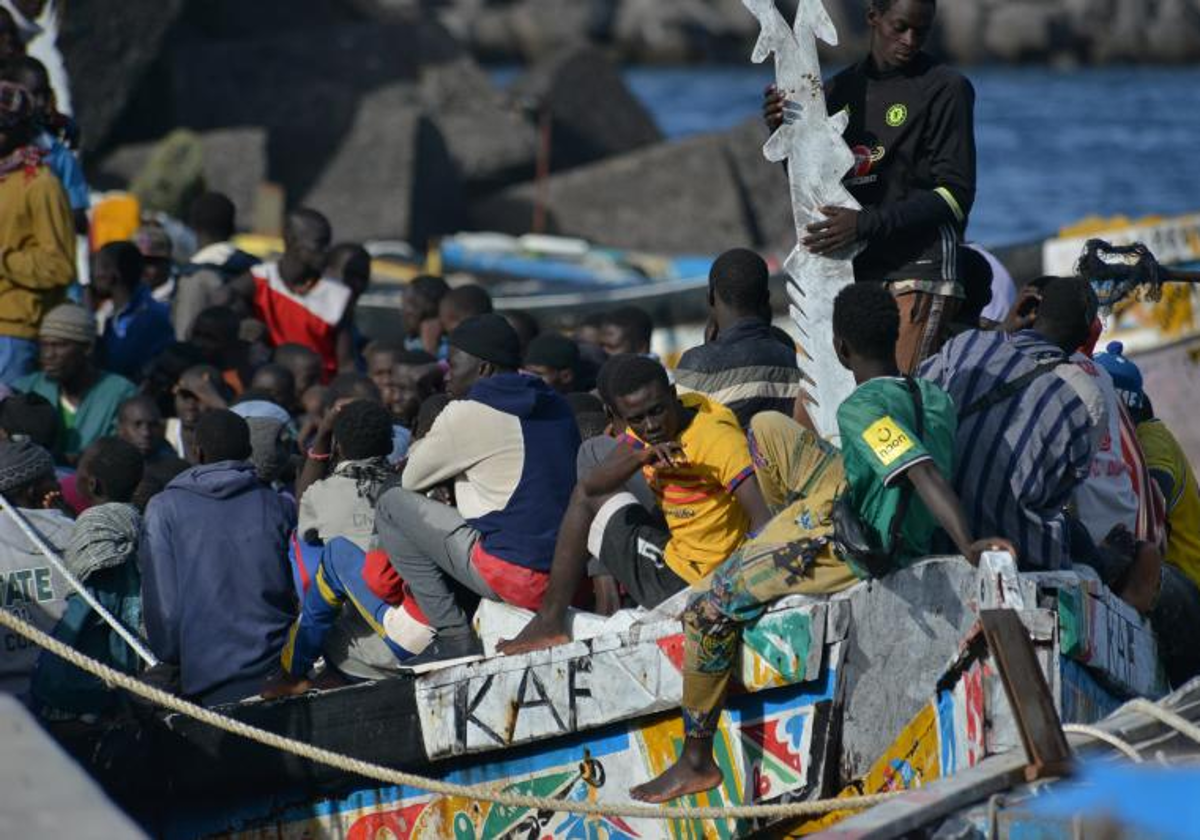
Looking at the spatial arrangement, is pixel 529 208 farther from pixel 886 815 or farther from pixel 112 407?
pixel 886 815

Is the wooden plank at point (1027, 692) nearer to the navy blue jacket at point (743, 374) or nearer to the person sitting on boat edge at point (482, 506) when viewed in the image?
the person sitting on boat edge at point (482, 506)

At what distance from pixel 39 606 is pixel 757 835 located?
2.64 meters

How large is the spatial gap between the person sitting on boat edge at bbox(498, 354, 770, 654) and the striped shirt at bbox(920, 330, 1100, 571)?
69cm

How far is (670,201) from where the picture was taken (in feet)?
69.5

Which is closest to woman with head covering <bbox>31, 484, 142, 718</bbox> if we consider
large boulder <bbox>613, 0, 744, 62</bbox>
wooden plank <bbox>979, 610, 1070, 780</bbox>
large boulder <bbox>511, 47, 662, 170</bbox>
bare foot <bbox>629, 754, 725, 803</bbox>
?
bare foot <bbox>629, 754, 725, 803</bbox>

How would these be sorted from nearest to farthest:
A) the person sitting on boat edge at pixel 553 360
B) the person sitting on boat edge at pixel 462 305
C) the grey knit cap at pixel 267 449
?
the grey knit cap at pixel 267 449, the person sitting on boat edge at pixel 553 360, the person sitting on boat edge at pixel 462 305

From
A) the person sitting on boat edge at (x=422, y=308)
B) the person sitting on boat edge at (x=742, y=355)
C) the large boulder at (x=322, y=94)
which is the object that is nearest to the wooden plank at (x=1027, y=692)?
the person sitting on boat edge at (x=742, y=355)

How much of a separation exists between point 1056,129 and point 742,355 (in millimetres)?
35750

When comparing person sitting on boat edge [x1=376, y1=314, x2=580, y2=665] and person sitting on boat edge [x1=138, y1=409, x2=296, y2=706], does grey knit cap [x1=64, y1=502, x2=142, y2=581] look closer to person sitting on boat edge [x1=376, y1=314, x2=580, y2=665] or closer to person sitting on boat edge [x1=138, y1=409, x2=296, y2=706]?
person sitting on boat edge [x1=138, y1=409, x2=296, y2=706]

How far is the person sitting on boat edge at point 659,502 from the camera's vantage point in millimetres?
6512

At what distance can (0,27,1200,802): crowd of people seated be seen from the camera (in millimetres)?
6141

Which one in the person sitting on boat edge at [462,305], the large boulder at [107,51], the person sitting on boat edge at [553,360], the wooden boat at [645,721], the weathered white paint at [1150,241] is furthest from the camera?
the large boulder at [107,51]

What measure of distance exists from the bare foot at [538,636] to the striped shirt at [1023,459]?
1.39 m

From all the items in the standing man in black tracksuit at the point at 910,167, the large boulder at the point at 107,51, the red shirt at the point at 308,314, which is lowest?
the large boulder at the point at 107,51
